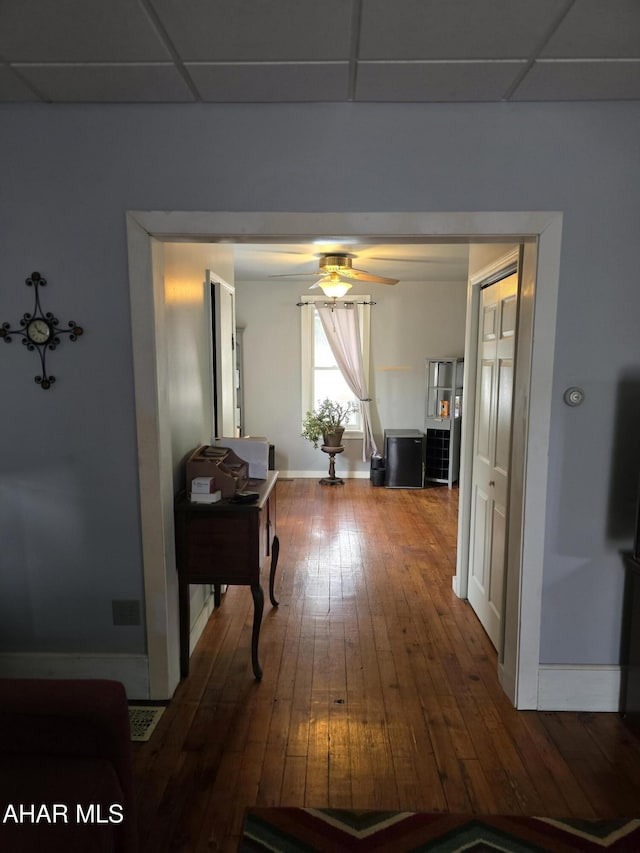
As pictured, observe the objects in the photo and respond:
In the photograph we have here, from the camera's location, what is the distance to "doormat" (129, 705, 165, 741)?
2340 millimetres

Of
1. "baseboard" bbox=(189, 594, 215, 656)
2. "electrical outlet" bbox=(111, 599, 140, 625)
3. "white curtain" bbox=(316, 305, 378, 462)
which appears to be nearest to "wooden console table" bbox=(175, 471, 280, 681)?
"electrical outlet" bbox=(111, 599, 140, 625)

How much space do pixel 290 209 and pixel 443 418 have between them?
5.24 metres

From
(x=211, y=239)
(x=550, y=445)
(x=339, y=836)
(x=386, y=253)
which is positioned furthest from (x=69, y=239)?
(x=386, y=253)

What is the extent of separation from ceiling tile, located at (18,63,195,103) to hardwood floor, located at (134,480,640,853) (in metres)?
2.70

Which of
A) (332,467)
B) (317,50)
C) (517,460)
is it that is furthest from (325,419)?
(317,50)

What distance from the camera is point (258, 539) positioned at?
2662 mm

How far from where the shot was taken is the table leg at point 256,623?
8.77 ft

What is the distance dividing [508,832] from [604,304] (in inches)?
81.5

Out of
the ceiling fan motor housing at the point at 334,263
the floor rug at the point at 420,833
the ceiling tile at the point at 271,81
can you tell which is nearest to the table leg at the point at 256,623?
the floor rug at the point at 420,833

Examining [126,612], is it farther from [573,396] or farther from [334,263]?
[334,263]

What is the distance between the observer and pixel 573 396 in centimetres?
236

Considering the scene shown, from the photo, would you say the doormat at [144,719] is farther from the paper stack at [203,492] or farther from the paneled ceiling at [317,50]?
the paneled ceiling at [317,50]

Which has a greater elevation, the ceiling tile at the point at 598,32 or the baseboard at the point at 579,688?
the ceiling tile at the point at 598,32

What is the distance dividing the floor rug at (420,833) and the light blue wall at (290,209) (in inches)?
30.1
